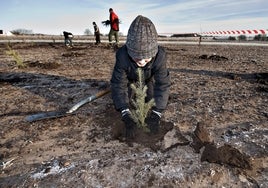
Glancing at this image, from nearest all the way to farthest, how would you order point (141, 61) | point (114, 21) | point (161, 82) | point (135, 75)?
point (141, 61)
point (161, 82)
point (135, 75)
point (114, 21)

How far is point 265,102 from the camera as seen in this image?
4457 mm

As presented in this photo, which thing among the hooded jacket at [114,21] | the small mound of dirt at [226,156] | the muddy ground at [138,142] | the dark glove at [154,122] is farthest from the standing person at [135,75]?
the hooded jacket at [114,21]

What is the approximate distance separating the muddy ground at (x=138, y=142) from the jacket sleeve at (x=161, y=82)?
43 centimetres

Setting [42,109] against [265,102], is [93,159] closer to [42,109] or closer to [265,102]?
[42,109]

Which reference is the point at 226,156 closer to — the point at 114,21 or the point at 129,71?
the point at 129,71

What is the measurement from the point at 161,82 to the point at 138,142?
86 centimetres

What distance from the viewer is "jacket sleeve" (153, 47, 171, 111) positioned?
317 centimetres

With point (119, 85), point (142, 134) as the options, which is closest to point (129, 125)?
point (142, 134)

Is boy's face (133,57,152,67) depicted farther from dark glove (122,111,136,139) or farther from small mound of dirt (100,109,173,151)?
small mound of dirt (100,109,173,151)

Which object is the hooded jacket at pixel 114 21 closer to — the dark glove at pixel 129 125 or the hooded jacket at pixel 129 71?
the hooded jacket at pixel 129 71

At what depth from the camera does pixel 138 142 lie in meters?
3.12

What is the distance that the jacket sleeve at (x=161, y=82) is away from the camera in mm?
3170

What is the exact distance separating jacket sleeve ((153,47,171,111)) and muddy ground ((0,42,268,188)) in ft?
1.41

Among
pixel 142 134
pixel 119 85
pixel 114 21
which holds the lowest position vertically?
pixel 142 134
